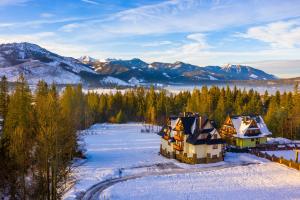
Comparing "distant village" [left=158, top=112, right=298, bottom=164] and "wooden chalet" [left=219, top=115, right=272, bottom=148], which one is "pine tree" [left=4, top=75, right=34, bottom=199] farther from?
"wooden chalet" [left=219, top=115, right=272, bottom=148]

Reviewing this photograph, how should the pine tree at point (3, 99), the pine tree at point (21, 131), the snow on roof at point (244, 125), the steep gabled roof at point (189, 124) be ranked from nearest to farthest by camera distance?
the pine tree at point (21, 131), the pine tree at point (3, 99), the steep gabled roof at point (189, 124), the snow on roof at point (244, 125)

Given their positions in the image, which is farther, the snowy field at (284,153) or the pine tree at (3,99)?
the snowy field at (284,153)

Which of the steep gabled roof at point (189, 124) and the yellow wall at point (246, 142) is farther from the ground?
the steep gabled roof at point (189, 124)

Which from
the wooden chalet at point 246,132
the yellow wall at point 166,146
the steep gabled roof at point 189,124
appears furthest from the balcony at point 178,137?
the wooden chalet at point 246,132

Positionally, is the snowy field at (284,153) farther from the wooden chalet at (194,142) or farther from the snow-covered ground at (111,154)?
the snow-covered ground at (111,154)

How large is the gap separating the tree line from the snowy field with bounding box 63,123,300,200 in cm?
415

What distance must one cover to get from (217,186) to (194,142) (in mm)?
11769

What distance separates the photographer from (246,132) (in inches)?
2183

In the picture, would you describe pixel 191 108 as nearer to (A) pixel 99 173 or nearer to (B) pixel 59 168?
(A) pixel 99 173

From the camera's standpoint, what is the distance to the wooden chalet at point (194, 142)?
45.0m

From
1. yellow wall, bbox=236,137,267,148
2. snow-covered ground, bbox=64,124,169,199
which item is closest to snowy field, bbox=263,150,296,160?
yellow wall, bbox=236,137,267,148

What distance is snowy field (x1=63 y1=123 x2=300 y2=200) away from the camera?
102 ft

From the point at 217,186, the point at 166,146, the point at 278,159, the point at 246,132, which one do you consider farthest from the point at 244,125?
the point at 217,186

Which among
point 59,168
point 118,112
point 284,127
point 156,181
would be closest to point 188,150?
point 156,181
